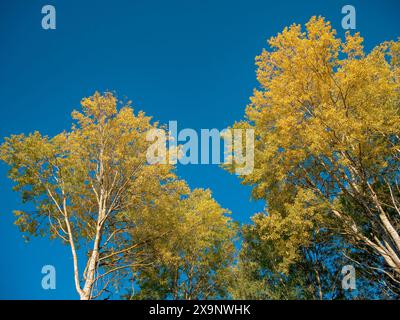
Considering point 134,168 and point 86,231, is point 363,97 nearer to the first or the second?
point 134,168

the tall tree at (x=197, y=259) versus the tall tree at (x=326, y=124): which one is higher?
the tall tree at (x=326, y=124)

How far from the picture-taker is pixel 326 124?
10.6 metres

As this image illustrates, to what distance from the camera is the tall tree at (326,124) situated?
35.0ft

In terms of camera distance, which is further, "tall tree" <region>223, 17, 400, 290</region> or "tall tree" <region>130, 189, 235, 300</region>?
"tall tree" <region>130, 189, 235, 300</region>

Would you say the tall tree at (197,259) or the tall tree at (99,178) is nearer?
the tall tree at (99,178)

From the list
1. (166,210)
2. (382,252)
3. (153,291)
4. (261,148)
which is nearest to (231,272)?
(153,291)

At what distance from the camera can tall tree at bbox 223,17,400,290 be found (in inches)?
420

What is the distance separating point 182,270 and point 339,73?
51.5 ft

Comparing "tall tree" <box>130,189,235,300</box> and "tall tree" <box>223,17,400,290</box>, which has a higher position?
"tall tree" <box>223,17,400,290</box>

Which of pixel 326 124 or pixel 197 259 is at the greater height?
pixel 326 124

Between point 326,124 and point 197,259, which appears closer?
point 326,124

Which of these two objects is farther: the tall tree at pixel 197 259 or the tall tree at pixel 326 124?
the tall tree at pixel 197 259

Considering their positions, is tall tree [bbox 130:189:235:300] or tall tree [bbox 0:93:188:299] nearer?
tall tree [bbox 0:93:188:299]

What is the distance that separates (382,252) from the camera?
10641 millimetres
